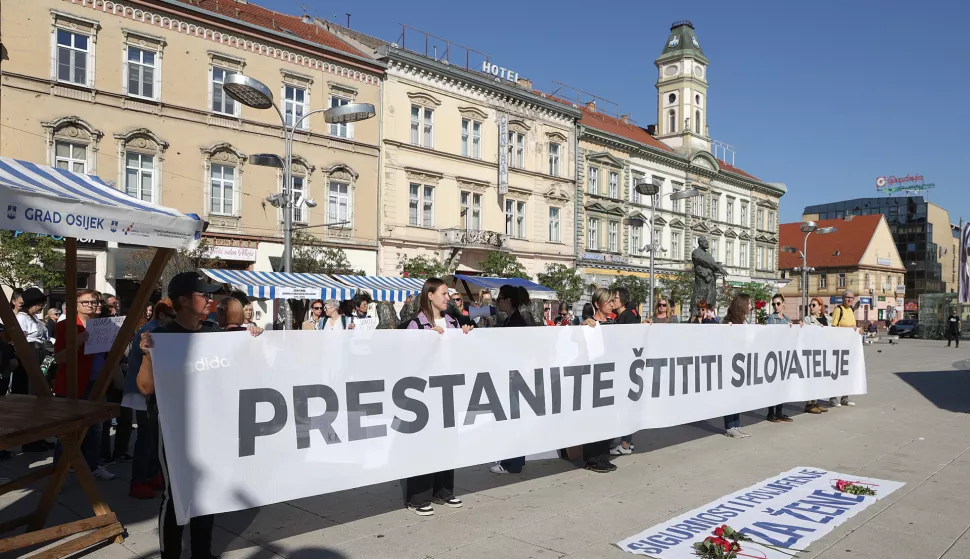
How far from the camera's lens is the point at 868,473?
711cm

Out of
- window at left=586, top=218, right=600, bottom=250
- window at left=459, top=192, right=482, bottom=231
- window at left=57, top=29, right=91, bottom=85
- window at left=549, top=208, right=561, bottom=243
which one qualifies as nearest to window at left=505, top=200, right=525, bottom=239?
window at left=459, top=192, right=482, bottom=231

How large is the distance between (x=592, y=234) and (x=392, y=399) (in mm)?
38360

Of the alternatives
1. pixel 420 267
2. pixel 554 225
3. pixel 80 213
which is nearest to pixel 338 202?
pixel 420 267

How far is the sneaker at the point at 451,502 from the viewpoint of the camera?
19.6 ft

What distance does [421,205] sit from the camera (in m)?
34.1

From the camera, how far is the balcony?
34.3m

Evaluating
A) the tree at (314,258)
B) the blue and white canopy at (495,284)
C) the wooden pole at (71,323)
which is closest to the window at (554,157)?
the blue and white canopy at (495,284)

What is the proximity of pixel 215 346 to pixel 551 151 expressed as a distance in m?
36.8

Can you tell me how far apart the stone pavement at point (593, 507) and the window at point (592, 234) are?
33575mm

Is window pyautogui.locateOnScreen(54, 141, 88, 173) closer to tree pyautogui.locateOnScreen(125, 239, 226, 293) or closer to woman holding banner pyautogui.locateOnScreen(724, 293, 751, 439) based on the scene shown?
tree pyautogui.locateOnScreen(125, 239, 226, 293)

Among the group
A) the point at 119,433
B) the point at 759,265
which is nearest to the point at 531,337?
the point at 119,433

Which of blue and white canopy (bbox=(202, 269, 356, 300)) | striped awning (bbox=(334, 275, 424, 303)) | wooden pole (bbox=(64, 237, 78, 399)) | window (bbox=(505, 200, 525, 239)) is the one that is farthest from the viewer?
window (bbox=(505, 200, 525, 239))

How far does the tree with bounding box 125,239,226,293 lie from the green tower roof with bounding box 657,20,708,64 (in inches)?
1493

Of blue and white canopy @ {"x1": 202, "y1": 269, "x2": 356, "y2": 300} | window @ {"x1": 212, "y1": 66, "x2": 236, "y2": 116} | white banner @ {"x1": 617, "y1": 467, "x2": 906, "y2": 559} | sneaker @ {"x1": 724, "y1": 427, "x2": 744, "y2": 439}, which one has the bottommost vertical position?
sneaker @ {"x1": 724, "y1": 427, "x2": 744, "y2": 439}
